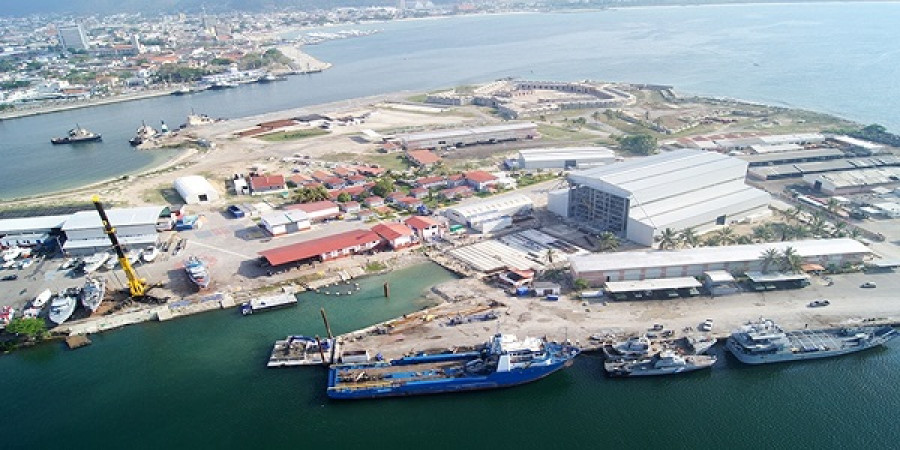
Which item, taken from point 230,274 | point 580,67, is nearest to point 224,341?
point 230,274

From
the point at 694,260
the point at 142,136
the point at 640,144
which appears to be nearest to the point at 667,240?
the point at 694,260

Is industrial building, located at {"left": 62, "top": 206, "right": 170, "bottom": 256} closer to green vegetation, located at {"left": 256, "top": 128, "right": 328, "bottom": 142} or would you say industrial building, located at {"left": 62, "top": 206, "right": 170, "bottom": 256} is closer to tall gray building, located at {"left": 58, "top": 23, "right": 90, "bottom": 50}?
green vegetation, located at {"left": 256, "top": 128, "right": 328, "bottom": 142}

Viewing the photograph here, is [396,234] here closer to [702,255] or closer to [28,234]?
[702,255]

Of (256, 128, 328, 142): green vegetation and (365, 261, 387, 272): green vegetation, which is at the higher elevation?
(256, 128, 328, 142): green vegetation

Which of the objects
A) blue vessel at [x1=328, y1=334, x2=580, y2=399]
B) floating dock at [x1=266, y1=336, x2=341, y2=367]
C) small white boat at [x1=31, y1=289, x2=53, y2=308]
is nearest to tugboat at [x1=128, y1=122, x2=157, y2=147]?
small white boat at [x1=31, y1=289, x2=53, y2=308]

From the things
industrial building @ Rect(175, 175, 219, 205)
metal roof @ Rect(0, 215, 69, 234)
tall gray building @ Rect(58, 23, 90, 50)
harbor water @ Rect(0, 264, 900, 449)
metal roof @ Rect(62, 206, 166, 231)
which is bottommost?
harbor water @ Rect(0, 264, 900, 449)

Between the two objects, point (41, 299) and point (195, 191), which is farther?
point (195, 191)
